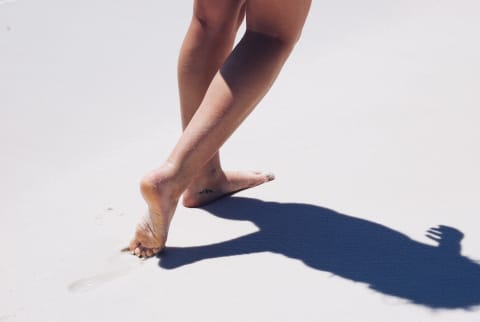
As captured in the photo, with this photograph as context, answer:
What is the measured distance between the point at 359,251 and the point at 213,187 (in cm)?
43

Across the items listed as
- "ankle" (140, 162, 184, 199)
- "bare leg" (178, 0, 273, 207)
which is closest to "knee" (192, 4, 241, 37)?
"bare leg" (178, 0, 273, 207)

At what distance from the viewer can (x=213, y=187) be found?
4.79 feet

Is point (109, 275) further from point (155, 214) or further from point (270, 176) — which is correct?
point (270, 176)

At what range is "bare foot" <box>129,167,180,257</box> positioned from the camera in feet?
3.84

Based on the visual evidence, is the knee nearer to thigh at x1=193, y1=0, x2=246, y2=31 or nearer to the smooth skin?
thigh at x1=193, y1=0, x2=246, y2=31

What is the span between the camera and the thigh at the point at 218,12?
1.28 metres

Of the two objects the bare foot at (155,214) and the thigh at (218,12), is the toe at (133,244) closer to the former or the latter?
the bare foot at (155,214)

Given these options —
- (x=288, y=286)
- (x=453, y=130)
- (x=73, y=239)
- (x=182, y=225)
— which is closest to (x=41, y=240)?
(x=73, y=239)

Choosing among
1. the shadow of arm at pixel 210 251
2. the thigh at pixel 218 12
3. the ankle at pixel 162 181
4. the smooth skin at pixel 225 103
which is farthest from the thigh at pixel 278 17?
the shadow of arm at pixel 210 251

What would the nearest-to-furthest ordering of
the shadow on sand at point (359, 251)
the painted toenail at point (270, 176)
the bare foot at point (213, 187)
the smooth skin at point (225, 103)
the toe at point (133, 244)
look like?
the shadow on sand at point (359, 251) → the smooth skin at point (225, 103) → the toe at point (133, 244) → the bare foot at point (213, 187) → the painted toenail at point (270, 176)

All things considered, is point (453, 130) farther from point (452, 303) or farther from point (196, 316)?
point (196, 316)

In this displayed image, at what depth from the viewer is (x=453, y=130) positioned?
1.67 meters

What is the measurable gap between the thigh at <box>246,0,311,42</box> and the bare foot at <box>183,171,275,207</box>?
16.1 inches

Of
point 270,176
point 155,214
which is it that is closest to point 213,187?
point 270,176
